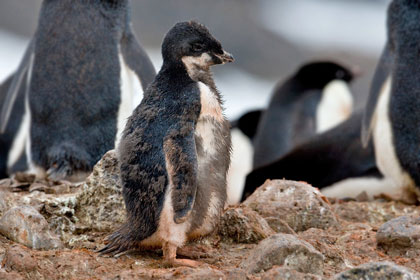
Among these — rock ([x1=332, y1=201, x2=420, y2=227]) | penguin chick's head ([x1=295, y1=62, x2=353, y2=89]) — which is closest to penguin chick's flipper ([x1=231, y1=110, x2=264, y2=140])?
penguin chick's head ([x1=295, y1=62, x2=353, y2=89])

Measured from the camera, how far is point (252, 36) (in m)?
21.7

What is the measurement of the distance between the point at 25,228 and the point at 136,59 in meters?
1.95

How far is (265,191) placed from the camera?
12.2ft

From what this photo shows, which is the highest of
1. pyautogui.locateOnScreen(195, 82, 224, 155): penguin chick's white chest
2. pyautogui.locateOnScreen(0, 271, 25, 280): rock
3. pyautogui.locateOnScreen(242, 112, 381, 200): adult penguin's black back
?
pyautogui.locateOnScreen(195, 82, 224, 155): penguin chick's white chest

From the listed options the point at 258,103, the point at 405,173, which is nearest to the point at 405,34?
the point at 405,173

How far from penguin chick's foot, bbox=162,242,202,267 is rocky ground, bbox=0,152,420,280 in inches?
1.3

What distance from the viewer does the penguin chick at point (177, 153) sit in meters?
2.90

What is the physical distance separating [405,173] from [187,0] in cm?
1735

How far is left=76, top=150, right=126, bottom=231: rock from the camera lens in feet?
11.4

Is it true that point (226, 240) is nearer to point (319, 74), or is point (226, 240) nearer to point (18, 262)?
point (18, 262)

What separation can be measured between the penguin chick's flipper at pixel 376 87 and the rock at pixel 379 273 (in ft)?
10.9

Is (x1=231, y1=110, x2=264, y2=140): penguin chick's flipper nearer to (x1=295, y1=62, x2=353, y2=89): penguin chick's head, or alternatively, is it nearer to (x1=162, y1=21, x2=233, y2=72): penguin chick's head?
(x1=295, y1=62, x2=353, y2=89): penguin chick's head

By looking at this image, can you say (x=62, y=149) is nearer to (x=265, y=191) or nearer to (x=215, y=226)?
(x=265, y=191)

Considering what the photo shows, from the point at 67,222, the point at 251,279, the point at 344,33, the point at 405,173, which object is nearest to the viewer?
the point at 251,279
